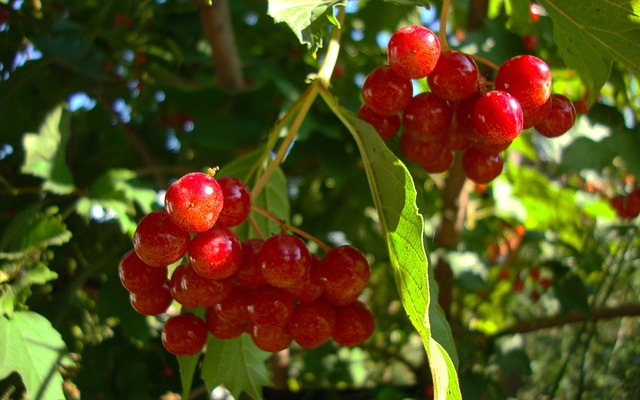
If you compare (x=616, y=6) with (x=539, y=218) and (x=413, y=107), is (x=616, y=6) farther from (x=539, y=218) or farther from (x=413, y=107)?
(x=539, y=218)

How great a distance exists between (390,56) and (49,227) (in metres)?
0.59

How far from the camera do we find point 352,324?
75 centimetres

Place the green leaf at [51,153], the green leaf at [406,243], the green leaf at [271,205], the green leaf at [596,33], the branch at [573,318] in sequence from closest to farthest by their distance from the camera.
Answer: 1. the green leaf at [406,243]
2. the green leaf at [596,33]
3. the green leaf at [271,205]
4. the green leaf at [51,153]
5. the branch at [573,318]

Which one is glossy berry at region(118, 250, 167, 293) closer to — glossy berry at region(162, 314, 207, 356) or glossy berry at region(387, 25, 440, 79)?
glossy berry at region(162, 314, 207, 356)

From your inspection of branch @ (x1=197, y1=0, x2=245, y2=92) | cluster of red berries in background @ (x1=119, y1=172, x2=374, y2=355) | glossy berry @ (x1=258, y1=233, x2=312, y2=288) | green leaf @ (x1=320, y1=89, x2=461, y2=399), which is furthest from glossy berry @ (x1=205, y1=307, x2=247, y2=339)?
branch @ (x1=197, y1=0, x2=245, y2=92)

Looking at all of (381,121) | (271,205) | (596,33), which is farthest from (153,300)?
(596,33)

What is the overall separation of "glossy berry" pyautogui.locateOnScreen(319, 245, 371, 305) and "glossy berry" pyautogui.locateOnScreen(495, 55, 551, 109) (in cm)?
26

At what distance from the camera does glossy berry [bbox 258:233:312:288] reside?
0.66 meters

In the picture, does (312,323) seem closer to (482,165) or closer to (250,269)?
(250,269)

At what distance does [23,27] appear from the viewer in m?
1.27

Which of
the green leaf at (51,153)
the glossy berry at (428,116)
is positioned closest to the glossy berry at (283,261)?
the glossy berry at (428,116)

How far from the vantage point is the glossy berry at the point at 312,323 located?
728mm

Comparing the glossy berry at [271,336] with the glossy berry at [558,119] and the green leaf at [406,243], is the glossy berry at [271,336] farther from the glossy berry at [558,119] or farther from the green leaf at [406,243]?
the glossy berry at [558,119]

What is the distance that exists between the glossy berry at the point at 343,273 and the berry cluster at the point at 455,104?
A: 173 mm
